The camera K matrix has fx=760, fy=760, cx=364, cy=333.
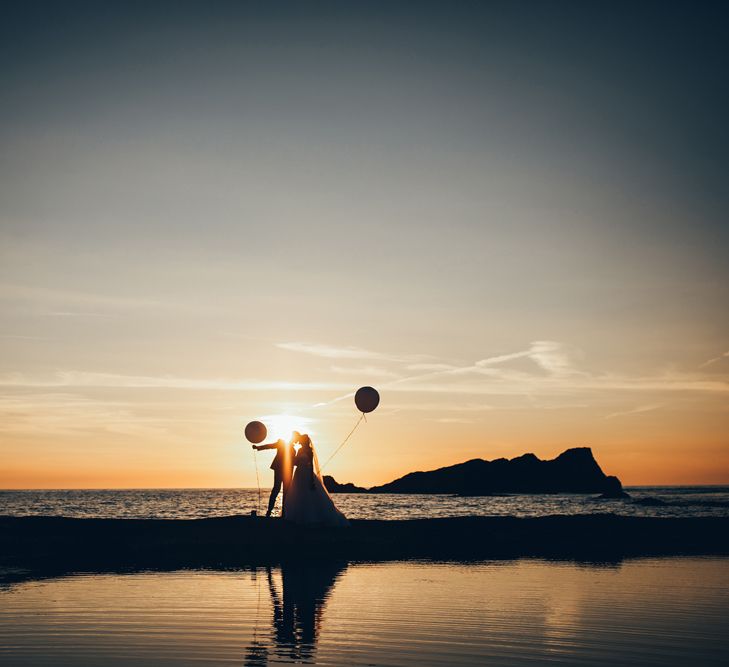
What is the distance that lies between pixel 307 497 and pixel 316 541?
2.73 meters

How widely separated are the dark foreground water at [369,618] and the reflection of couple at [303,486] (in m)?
6.78

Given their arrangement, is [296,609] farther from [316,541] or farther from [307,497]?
[307,497]

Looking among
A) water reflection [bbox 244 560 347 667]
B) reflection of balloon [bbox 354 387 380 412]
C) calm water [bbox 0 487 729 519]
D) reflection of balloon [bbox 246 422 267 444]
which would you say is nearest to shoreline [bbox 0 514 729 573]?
water reflection [bbox 244 560 347 667]

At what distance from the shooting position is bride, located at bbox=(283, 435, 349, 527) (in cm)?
2439

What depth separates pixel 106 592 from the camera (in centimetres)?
1412

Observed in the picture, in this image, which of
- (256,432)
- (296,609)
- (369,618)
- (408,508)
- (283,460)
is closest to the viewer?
(369,618)

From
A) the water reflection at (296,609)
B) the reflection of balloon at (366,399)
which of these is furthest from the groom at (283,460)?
the water reflection at (296,609)

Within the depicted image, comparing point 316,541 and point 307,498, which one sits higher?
point 307,498

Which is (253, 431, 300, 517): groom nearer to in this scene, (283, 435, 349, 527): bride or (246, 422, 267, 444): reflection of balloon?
→ (283, 435, 349, 527): bride

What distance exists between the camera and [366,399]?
2456cm

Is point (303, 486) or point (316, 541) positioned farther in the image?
point (303, 486)

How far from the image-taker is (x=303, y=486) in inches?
965

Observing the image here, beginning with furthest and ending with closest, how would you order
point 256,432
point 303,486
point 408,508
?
point 408,508
point 256,432
point 303,486

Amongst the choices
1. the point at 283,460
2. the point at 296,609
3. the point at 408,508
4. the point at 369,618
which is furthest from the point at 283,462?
the point at 408,508
